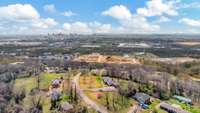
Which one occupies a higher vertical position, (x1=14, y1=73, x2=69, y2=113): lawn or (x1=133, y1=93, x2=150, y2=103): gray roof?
(x1=133, y1=93, x2=150, y2=103): gray roof

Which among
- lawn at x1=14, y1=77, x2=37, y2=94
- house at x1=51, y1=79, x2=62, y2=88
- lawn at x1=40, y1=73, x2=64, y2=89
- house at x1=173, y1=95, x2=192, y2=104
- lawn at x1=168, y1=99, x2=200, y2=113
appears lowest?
lawn at x1=168, y1=99, x2=200, y2=113

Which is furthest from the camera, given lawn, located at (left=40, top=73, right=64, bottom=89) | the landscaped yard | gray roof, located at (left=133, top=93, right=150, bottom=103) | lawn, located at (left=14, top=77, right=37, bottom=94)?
lawn, located at (left=40, top=73, right=64, bottom=89)

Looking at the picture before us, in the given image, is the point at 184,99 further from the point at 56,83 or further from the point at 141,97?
the point at 56,83

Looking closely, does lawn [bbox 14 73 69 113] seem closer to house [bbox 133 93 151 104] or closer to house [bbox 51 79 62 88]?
house [bbox 51 79 62 88]

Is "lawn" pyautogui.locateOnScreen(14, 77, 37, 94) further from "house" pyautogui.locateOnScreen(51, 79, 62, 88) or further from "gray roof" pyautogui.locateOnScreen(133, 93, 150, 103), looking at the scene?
"gray roof" pyautogui.locateOnScreen(133, 93, 150, 103)

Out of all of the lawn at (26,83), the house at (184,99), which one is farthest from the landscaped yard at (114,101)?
the lawn at (26,83)

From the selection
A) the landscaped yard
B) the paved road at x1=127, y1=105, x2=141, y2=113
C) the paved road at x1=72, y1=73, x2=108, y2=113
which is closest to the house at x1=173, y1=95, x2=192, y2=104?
the landscaped yard

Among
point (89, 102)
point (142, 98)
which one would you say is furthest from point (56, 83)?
point (142, 98)

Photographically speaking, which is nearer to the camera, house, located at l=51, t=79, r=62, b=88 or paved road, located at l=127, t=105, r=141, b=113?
paved road, located at l=127, t=105, r=141, b=113

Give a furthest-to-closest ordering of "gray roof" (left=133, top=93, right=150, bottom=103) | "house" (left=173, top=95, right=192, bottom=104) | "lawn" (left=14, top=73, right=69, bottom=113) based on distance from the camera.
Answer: "house" (left=173, top=95, right=192, bottom=104) < "lawn" (left=14, top=73, right=69, bottom=113) < "gray roof" (left=133, top=93, right=150, bottom=103)
